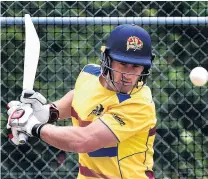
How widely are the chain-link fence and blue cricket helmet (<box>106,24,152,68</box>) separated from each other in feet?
6.34

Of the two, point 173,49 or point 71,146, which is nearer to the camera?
point 71,146

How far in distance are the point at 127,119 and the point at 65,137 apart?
278 millimetres

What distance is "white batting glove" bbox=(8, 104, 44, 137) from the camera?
12.6ft

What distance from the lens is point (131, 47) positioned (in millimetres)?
3971

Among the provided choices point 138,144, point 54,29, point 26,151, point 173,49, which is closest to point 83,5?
point 54,29

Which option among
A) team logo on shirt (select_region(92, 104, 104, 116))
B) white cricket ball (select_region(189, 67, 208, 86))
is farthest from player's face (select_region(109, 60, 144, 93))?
white cricket ball (select_region(189, 67, 208, 86))

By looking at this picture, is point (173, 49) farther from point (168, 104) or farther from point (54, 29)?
point (54, 29)

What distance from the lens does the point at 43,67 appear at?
19.8 ft

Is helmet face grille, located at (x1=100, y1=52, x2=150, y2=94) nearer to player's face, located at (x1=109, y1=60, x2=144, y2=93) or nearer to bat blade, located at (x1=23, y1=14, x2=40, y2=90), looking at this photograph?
player's face, located at (x1=109, y1=60, x2=144, y2=93)

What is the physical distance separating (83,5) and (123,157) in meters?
2.35

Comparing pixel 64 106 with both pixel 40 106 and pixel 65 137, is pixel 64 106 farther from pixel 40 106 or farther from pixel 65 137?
pixel 65 137

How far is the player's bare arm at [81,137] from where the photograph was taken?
3.86 m

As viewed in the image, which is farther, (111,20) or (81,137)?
(111,20)

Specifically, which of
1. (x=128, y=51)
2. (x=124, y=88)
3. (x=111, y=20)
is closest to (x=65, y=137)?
(x=124, y=88)
